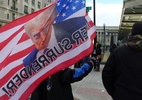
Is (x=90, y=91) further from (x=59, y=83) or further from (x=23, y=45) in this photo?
(x=23, y=45)

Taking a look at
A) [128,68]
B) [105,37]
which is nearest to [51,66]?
[128,68]

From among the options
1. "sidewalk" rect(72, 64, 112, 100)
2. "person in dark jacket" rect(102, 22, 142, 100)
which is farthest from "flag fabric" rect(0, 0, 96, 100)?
"sidewalk" rect(72, 64, 112, 100)

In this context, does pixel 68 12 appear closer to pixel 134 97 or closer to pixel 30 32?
pixel 30 32

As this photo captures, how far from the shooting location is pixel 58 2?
396 cm

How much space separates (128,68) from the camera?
3172 mm

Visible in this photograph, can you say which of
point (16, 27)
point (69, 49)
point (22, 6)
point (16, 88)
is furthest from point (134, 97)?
point (22, 6)

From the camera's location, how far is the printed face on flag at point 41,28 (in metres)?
3.76

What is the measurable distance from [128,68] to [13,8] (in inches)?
2785

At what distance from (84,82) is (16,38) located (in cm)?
858

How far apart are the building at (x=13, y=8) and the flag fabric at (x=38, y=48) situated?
64.3 m

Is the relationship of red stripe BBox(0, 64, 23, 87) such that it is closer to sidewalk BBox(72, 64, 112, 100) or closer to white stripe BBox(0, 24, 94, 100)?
white stripe BBox(0, 24, 94, 100)

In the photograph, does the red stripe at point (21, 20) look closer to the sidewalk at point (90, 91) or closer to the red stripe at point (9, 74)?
the red stripe at point (9, 74)

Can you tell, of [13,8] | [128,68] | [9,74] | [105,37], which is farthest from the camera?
[13,8]

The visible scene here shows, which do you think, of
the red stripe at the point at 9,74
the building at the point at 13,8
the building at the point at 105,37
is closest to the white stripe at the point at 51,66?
the red stripe at the point at 9,74
